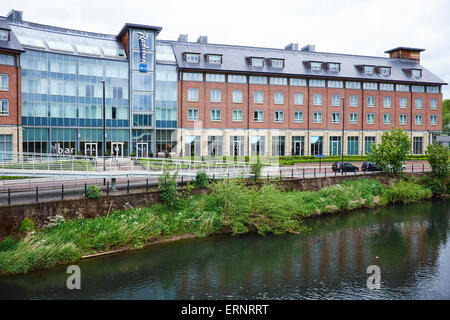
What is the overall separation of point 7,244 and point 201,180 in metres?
12.7

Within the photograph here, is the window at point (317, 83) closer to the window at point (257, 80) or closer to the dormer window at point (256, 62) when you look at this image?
the window at point (257, 80)

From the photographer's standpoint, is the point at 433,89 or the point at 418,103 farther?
the point at 433,89

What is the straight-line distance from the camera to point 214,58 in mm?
49781

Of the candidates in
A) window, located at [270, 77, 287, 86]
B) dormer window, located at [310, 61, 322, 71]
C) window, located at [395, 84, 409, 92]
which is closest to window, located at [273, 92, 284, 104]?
window, located at [270, 77, 287, 86]

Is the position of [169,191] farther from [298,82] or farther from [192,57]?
[298,82]

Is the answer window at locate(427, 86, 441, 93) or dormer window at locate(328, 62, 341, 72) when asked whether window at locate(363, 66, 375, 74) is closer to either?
dormer window at locate(328, 62, 341, 72)

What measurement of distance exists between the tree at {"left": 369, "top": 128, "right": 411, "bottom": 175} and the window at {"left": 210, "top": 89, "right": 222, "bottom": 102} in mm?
19930

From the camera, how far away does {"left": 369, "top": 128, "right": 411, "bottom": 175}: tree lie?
37188 mm

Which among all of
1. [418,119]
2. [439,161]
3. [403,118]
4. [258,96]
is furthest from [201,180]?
[418,119]

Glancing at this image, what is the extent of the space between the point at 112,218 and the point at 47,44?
28116 millimetres

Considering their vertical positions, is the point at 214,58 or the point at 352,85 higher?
the point at 214,58

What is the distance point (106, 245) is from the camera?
2116cm

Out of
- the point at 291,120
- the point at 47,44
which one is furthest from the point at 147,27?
the point at 291,120

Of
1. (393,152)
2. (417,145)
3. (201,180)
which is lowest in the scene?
(201,180)
